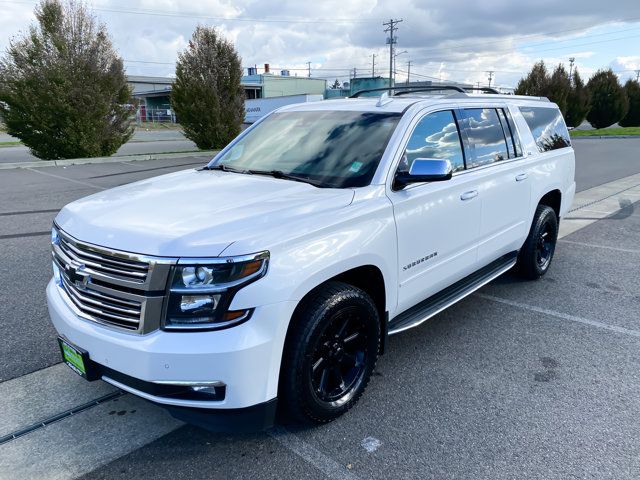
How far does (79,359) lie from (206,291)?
0.89m

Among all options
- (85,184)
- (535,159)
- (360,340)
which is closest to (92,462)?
(360,340)

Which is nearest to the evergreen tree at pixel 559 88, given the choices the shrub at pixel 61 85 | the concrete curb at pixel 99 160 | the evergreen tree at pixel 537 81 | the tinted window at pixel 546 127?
the evergreen tree at pixel 537 81

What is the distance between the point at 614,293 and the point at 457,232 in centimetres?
243

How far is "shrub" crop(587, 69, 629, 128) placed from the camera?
37.7m

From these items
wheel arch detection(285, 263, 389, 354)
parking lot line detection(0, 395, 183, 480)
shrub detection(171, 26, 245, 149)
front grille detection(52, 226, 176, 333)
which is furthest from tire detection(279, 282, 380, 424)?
shrub detection(171, 26, 245, 149)

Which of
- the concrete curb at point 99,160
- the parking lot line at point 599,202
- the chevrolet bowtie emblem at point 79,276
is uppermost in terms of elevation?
the chevrolet bowtie emblem at point 79,276

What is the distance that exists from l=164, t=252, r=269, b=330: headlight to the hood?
0.07 m

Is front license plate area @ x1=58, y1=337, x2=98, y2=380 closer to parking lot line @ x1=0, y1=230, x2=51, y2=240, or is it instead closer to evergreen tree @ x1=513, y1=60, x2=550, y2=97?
parking lot line @ x1=0, y1=230, x2=51, y2=240

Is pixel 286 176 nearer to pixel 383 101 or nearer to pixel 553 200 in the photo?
pixel 383 101

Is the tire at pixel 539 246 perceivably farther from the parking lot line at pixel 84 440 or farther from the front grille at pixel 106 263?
the front grille at pixel 106 263

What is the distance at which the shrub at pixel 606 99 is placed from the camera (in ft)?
124

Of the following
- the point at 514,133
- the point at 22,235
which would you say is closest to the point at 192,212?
the point at 514,133

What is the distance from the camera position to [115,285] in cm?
238

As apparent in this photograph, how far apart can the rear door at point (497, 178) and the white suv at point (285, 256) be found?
0.02 meters
